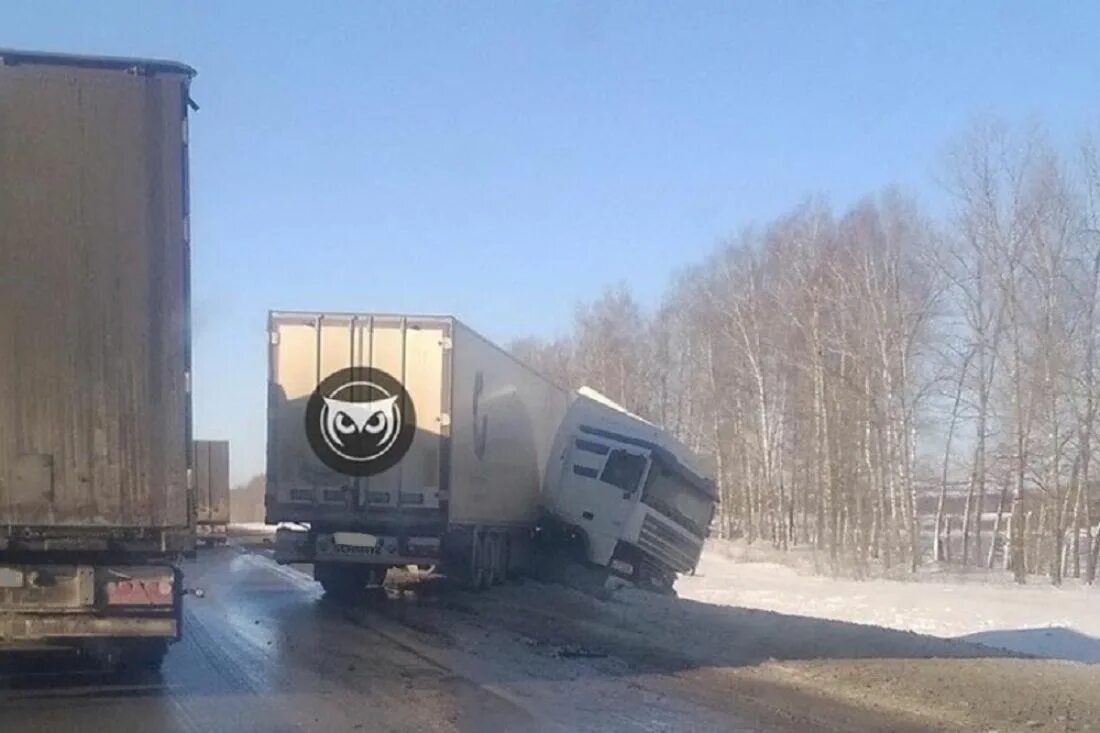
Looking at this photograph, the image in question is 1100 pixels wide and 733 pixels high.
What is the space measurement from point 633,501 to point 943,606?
5456mm

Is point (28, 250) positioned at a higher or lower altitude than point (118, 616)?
higher

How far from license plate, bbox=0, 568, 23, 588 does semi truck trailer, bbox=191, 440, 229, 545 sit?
55.0 inches

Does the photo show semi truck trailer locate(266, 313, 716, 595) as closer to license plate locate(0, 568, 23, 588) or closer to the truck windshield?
the truck windshield

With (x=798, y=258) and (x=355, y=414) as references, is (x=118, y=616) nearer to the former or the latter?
(x=355, y=414)

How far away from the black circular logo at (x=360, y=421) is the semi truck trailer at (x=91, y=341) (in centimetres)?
946

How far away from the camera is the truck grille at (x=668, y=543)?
24672 millimetres

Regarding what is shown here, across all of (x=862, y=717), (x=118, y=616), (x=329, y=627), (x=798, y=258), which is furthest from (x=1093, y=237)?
(x=118, y=616)

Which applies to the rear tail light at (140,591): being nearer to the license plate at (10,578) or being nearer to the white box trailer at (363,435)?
the license plate at (10,578)

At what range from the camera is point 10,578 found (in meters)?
10.9

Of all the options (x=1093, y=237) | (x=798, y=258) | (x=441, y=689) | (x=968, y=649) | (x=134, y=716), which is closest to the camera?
(x=134, y=716)

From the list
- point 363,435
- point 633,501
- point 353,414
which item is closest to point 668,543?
point 633,501

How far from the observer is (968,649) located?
1573cm

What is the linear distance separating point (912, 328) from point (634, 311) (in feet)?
105

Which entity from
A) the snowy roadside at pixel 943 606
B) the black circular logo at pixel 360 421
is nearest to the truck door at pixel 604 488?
the snowy roadside at pixel 943 606
